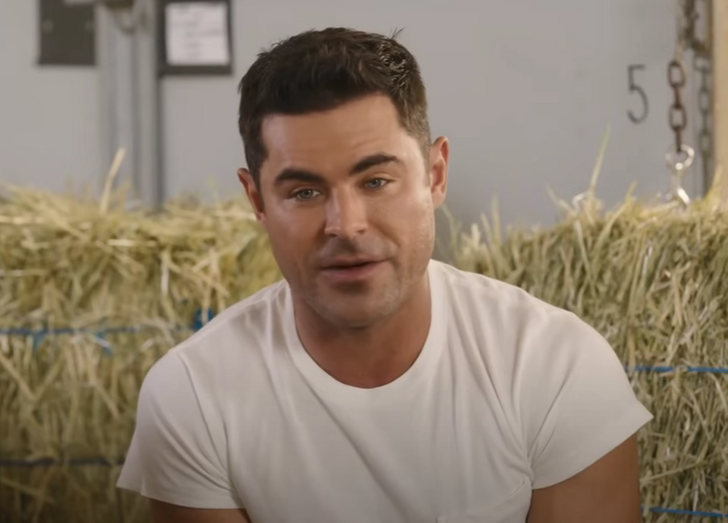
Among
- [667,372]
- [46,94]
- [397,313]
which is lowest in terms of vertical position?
[667,372]

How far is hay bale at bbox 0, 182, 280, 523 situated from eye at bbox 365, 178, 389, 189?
849 millimetres

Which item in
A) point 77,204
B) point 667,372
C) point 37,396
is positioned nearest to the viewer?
point 667,372

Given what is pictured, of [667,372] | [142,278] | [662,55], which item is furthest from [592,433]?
[662,55]

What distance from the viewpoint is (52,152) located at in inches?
110

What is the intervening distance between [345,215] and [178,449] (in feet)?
1.24

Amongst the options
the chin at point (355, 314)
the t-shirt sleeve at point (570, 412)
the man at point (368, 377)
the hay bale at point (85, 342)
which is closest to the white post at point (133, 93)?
the hay bale at point (85, 342)

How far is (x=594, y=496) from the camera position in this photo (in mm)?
1379

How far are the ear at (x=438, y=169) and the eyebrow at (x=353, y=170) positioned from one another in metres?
0.11

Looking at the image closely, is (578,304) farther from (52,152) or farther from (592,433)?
(52,152)

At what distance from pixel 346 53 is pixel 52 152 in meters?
1.64

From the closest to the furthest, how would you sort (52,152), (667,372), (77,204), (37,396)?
1. (667,372)
2. (37,396)
3. (77,204)
4. (52,152)

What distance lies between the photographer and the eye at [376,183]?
1332mm

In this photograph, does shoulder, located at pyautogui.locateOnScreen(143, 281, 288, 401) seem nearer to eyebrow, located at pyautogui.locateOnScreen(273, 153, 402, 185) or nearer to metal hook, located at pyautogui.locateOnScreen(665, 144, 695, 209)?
eyebrow, located at pyautogui.locateOnScreen(273, 153, 402, 185)

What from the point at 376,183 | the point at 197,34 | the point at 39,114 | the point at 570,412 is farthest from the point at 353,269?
the point at 39,114
